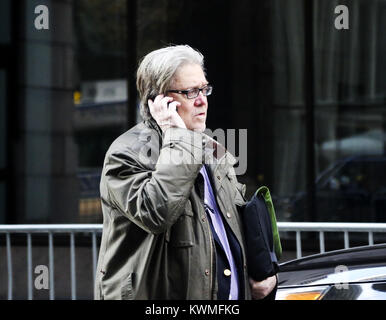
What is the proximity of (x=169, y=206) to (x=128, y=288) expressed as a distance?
1.09ft

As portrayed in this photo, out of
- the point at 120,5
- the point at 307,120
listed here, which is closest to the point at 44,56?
the point at 120,5

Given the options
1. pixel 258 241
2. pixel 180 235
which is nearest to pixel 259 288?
pixel 258 241

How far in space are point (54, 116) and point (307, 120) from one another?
2849mm

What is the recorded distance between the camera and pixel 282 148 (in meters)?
8.99

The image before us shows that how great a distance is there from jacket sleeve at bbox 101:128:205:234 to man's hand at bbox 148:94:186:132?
4 cm

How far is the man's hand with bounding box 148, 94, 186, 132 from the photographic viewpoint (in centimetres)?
310

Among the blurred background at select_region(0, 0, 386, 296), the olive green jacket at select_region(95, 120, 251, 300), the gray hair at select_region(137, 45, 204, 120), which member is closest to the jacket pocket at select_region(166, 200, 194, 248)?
the olive green jacket at select_region(95, 120, 251, 300)

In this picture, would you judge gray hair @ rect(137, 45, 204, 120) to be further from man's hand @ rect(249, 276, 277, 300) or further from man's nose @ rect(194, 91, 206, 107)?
man's hand @ rect(249, 276, 277, 300)

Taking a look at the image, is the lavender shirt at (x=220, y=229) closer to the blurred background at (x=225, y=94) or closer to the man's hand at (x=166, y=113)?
the man's hand at (x=166, y=113)

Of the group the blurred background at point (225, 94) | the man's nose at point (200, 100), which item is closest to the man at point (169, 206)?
the man's nose at point (200, 100)

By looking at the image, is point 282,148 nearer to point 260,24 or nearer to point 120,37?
point 260,24

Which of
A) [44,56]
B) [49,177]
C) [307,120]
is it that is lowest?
[49,177]

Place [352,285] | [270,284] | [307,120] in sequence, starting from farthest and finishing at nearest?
[307,120] < [352,285] < [270,284]

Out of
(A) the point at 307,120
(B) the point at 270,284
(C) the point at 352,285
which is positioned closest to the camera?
(B) the point at 270,284
